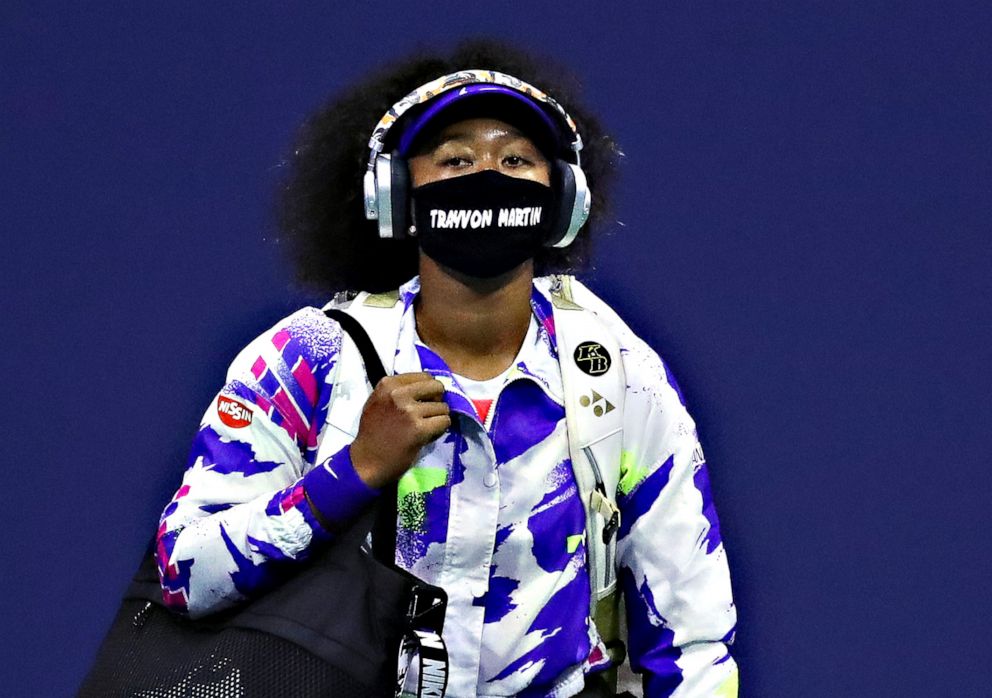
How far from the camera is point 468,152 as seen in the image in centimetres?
183

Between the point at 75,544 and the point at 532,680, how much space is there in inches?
33.0

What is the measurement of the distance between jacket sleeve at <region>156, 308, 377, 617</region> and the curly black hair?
16 cm

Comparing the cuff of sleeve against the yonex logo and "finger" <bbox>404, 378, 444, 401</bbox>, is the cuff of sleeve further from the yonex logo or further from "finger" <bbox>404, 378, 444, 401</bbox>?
the yonex logo

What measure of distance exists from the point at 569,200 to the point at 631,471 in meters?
0.29

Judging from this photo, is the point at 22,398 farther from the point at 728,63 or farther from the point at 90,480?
the point at 728,63

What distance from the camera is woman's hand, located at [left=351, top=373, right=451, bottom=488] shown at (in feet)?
5.52

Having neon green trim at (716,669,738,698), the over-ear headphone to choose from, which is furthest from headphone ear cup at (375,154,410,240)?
neon green trim at (716,669,738,698)

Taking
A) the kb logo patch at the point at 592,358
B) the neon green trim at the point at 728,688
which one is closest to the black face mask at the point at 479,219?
the kb logo patch at the point at 592,358

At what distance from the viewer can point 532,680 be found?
1.82 m

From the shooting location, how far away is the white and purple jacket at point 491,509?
1764 mm

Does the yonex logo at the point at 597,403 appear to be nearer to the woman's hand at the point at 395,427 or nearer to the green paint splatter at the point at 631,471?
the green paint splatter at the point at 631,471

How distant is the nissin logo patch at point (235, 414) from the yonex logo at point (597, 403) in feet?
1.12

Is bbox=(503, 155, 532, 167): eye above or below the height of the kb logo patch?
above

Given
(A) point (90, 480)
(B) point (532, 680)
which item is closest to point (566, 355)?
(B) point (532, 680)
